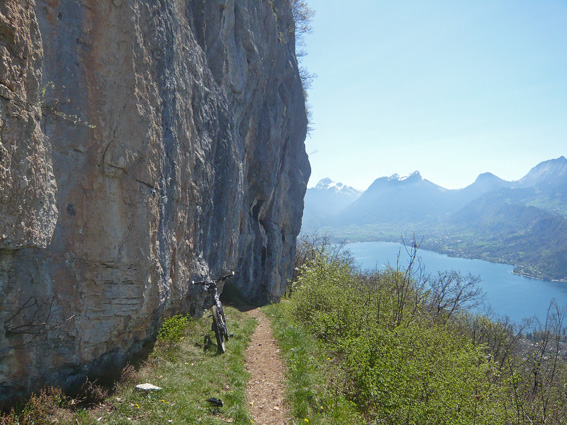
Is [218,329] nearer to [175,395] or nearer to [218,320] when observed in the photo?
[218,320]

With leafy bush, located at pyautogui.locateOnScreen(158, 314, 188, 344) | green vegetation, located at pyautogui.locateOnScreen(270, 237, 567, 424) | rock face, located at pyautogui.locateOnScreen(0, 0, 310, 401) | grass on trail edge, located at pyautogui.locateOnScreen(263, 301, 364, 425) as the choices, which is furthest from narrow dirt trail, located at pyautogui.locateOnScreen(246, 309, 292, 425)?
rock face, located at pyautogui.locateOnScreen(0, 0, 310, 401)

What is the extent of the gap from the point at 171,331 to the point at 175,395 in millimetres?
3155

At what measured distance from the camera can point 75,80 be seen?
688 cm

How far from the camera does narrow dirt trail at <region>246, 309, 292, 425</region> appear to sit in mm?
8078

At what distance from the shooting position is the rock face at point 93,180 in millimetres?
5523

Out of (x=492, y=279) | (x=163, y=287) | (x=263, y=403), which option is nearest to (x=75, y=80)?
(x=163, y=287)

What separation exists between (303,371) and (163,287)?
531 cm

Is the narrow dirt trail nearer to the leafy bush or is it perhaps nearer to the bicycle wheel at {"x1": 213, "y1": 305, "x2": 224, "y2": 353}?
the bicycle wheel at {"x1": 213, "y1": 305, "x2": 224, "y2": 353}

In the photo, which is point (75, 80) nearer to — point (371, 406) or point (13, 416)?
point (13, 416)

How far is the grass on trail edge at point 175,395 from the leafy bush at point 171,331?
0.22 meters

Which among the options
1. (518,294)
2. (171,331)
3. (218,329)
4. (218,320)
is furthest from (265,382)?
(518,294)

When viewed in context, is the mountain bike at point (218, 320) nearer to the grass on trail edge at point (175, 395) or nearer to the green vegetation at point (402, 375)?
the grass on trail edge at point (175, 395)

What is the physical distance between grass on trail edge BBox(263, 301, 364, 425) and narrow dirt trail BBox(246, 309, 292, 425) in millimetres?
275

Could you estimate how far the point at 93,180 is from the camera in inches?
284
